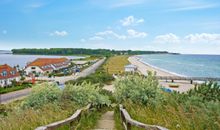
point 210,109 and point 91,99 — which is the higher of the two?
point 210,109

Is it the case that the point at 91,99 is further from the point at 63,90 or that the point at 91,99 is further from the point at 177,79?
the point at 177,79

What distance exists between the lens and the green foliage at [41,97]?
32.8ft

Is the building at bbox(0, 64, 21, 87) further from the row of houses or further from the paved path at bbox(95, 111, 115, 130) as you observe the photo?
the paved path at bbox(95, 111, 115, 130)

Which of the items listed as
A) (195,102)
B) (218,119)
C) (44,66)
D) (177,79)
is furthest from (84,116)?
(44,66)

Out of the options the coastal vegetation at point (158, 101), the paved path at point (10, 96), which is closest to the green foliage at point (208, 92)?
the coastal vegetation at point (158, 101)

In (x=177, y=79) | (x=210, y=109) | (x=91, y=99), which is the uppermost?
(x=210, y=109)

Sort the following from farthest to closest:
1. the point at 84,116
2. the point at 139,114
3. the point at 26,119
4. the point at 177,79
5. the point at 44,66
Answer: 1. the point at 44,66
2. the point at 177,79
3. the point at 84,116
4. the point at 139,114
5. the point at 26,119

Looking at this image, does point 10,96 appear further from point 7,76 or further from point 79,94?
point 79,94

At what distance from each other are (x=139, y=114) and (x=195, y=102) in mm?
2351

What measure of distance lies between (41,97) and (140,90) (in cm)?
324

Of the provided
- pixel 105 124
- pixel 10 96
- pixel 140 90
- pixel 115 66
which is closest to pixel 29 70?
pixel 115 66

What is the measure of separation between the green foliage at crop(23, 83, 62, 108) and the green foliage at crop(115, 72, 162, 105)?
245cm

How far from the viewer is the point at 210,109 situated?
6695 millimetres

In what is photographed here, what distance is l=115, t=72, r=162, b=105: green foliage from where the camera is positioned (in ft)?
34.7
